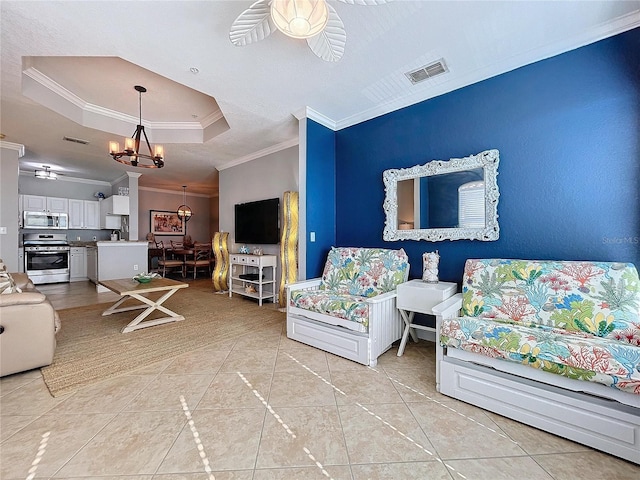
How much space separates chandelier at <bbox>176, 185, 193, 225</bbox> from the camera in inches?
311

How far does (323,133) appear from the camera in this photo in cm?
354

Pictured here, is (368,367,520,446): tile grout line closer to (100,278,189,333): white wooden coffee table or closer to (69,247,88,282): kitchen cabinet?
(100,278,189,333): white wooden coffee table

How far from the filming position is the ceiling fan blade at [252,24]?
5.02 ft

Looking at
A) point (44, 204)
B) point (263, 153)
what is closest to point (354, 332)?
point (263, 153)

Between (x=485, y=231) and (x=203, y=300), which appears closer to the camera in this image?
(x=485, y=231)

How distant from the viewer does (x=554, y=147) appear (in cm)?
223

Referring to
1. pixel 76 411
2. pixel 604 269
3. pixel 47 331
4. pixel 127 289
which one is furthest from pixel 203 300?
pixel 604 269

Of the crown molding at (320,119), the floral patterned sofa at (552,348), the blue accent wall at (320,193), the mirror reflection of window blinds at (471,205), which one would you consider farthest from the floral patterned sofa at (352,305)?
the crown molding at (320,119)

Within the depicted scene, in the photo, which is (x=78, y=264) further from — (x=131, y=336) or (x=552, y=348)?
(x=552, y=348)

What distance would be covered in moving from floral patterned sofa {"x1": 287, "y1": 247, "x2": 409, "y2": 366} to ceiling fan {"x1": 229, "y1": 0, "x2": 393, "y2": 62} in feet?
6.28

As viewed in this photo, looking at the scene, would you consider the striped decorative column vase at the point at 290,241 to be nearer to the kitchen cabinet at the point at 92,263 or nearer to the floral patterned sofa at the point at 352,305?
the floral patterned sofa at the point at 352,305

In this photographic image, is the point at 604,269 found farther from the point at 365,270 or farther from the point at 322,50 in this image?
the point at 322,50

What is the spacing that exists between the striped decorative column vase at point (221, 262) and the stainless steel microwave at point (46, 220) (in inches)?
163

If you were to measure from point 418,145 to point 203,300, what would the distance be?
13.1ft
